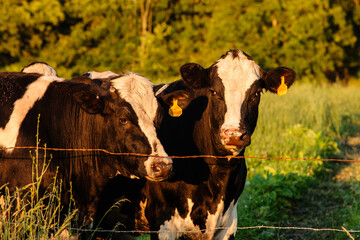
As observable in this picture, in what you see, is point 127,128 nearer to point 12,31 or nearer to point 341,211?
point 341,211

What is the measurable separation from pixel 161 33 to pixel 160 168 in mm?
30279

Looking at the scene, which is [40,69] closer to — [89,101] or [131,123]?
[89,101]

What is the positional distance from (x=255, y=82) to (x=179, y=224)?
61.7 inches

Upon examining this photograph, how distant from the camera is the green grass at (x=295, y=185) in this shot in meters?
7.63

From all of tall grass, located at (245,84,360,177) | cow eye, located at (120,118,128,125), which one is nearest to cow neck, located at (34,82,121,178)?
cow eye, located at (120,118,128,125)

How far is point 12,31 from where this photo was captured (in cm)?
3173

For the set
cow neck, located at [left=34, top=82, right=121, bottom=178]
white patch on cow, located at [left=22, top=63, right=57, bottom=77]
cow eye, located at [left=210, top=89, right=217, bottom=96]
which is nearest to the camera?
cow neck, located at [left=34, top=82, right=121, bottom=178]

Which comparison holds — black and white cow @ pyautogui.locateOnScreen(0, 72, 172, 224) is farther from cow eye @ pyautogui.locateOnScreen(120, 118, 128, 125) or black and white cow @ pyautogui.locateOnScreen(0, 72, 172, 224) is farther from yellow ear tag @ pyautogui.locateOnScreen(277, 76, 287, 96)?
yellow ear tag @ pyautogui.locateOnScreen(277, 76, 287, 96)

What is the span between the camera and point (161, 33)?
34156mm

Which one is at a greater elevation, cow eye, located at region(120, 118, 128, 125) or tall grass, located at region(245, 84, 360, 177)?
cow eye, located at region(120, 118, 128, 125)

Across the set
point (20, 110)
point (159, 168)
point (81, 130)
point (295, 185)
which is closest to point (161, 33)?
point (295, 185)

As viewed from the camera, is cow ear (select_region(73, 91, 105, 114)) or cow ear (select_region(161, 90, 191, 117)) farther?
cow ear (select_region(161, 90, 191, 117))

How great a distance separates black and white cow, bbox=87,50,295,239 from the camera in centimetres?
516

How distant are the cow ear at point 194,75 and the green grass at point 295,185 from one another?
7.99 ft
